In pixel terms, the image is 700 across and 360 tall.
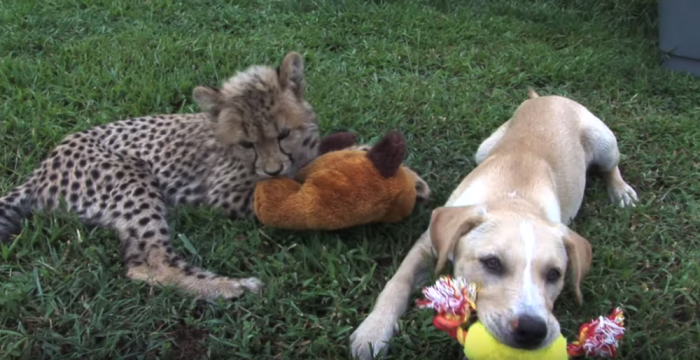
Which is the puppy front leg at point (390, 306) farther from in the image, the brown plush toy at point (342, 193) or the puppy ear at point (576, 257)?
the puppy ear at point (576, 257)

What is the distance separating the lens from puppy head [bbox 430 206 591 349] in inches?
99.3

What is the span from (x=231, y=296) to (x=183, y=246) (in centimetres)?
49

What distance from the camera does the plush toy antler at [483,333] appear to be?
2.49 meters

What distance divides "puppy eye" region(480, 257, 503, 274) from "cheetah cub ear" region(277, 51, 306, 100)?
155cm

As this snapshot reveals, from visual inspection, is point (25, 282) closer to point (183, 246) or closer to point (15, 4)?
point (183, 246)

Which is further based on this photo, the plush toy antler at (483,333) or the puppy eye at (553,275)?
the puppy eye at (553,275)

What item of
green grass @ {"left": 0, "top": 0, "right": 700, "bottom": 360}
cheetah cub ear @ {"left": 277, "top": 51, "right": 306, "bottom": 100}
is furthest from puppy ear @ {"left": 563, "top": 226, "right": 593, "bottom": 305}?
cheetah cub ear @ {"left": 277, "top": 51, "right": 306, "bottom": 100}

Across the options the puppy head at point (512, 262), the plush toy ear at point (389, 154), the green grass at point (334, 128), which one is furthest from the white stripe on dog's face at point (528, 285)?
the plush toy ear at point (389, 154)

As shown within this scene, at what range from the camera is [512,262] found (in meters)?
2.75

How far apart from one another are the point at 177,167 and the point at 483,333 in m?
2.07

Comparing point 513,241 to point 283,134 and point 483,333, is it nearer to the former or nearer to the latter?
point 483,333

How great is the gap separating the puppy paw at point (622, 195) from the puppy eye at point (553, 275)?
1.43 meters

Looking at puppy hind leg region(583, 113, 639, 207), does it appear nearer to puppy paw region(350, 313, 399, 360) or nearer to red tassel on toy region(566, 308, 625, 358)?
red tassel on toy region(566, 308, 625, 358)

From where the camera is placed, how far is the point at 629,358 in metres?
2.91
